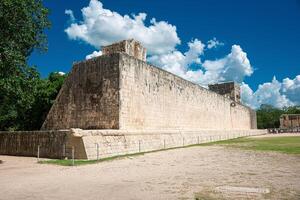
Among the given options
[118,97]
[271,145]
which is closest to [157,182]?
[118,97]

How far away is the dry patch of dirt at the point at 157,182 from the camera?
516 cm

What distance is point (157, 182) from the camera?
6.38 meters

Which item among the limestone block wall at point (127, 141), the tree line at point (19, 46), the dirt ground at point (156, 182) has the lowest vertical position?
the dirt ground at point (156, 182)

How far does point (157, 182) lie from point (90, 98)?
367 inches

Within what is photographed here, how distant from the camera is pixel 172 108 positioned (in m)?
18.8

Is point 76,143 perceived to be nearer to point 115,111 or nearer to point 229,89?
point 115,111

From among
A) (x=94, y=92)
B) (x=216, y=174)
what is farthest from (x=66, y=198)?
(x=94, y=92)

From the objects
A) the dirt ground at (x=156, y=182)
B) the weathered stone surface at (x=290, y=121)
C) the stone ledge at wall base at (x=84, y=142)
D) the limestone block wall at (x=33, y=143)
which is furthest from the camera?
the weathered stone surface at (x=290, y=121)

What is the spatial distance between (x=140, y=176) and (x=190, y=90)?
15.2 meters

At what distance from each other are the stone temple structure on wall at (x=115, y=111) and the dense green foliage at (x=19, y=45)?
6.31 feet

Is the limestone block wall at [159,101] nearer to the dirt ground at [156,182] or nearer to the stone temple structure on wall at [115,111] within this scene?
the stone temple structure on wall at [115,111]

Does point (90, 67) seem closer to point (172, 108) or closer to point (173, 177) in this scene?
point (172, 108)

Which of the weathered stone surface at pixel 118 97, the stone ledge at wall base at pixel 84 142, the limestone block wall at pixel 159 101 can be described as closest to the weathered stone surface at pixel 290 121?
the limestone block wall at pixel 159 101

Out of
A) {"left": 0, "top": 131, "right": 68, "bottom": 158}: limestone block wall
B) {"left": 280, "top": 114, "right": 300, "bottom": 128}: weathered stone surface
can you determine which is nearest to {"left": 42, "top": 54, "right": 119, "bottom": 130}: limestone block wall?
{"left": 0, "top": 131, "right": 68, "bottom": 158}: limestone block wall
